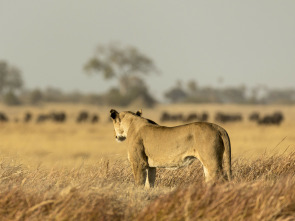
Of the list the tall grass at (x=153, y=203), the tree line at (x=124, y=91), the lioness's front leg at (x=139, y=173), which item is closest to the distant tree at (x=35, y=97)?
the tree line at (x=124, y=91)

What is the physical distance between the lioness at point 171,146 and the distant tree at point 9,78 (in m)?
100

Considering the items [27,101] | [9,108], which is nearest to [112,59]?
[27,101]

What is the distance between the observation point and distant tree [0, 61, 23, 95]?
106375 mm

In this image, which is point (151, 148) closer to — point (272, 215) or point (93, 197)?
point (93, 197)

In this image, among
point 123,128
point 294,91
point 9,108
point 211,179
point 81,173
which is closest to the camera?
point 211,179

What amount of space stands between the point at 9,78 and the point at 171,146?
339ft

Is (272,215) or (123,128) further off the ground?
(123,128)

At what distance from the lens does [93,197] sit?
7066 mm

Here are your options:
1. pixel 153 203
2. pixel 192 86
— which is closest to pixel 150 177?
pixel 153 203

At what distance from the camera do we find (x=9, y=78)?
10844 cm

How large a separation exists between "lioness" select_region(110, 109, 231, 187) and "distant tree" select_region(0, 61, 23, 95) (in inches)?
3937

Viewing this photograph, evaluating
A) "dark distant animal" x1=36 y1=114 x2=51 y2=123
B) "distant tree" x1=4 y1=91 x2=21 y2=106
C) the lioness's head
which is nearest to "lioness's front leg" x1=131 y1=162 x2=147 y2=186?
the lioness's head

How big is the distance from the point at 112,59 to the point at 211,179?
95.2m

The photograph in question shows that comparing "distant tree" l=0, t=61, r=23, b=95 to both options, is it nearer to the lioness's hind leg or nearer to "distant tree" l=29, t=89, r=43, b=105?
"distant tree" l=29, t=89, r=43, b=105
